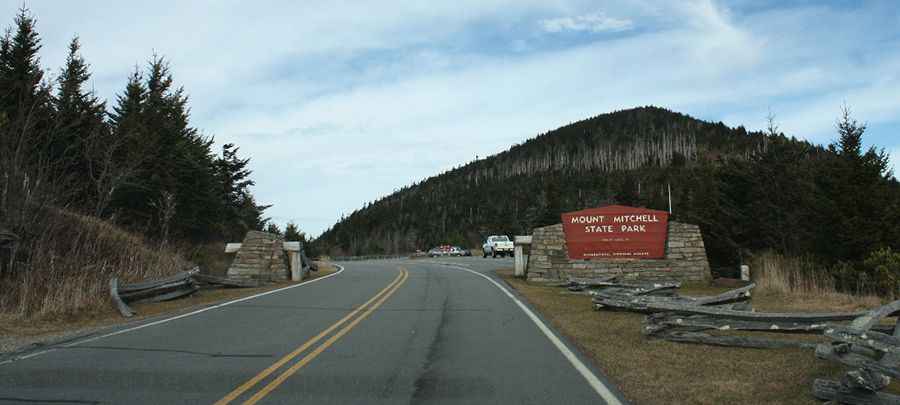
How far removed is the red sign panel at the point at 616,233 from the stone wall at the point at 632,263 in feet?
0.81

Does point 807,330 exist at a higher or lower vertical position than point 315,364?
higher

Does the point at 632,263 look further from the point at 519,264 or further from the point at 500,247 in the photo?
the point at 500,247

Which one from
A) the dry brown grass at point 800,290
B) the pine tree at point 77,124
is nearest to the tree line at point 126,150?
A: the pine tree at point 77,124

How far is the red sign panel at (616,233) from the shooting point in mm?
24875

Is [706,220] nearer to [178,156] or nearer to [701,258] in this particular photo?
[701,258]

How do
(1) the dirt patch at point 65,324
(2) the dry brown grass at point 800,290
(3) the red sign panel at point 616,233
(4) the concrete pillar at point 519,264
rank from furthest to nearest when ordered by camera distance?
1. (4) the concrete pillar at point 519,264
2. (3) the red sign panel at point 616,233
3. (2) the dry brown grass at point 800,290
4. (1) the dirt patch at point 65,324

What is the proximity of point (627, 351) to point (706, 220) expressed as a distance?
32522mm

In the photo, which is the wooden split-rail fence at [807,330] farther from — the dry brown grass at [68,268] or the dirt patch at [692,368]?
the dry brown grass at [68,268]

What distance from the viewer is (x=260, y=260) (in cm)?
2556

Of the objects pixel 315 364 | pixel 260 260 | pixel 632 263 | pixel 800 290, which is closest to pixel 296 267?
pixel 260 260

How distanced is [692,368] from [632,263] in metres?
17.3

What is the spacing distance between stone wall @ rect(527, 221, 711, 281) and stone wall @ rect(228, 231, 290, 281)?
32.4 feet

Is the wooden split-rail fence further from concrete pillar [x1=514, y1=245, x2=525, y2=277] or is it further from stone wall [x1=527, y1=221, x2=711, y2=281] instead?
concrete pillar [x1=514, y1=245, x2=525, y2=277]

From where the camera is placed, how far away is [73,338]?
10.5 m
